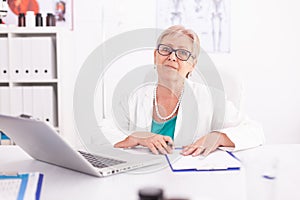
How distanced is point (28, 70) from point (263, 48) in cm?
175

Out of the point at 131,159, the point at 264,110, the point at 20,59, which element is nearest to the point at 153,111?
the point at 131,159

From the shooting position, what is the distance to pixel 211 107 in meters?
1.67

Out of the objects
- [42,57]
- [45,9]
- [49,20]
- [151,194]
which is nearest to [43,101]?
[42,57]

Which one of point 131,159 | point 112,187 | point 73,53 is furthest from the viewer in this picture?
point 73,53

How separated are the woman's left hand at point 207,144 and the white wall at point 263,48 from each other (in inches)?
72.9

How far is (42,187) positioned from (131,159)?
296mm

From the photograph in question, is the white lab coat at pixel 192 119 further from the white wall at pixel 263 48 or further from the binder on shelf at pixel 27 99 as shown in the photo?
the white wall at pixel 263 48

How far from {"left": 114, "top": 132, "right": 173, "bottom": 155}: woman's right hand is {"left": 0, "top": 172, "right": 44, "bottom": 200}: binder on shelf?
15.7 inches

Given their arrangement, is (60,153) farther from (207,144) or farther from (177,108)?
(177,108)

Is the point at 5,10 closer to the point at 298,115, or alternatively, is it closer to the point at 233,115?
the point at 233,115

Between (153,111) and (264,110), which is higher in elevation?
(153,111)

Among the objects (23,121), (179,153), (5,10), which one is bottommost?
(179,153)

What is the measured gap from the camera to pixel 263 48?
10.4 feet

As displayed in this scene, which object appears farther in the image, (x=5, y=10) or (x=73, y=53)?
(x=73, y=53)
